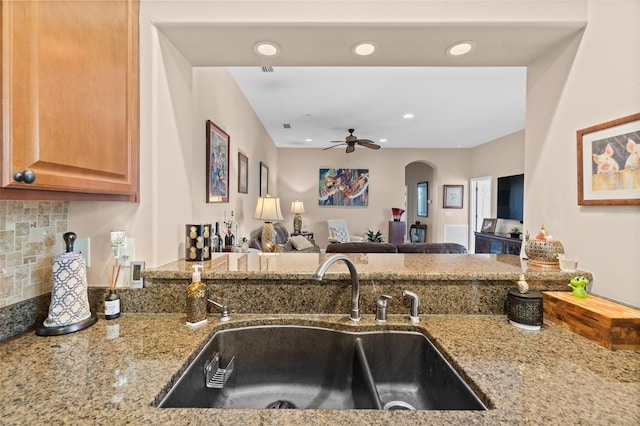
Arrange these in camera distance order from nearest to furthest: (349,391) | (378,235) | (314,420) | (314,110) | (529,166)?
1. (314,420)
2. (349,391)
3. (529,166)
4. (314,110)
5. (378,235)

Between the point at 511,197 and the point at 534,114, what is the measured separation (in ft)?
15.4

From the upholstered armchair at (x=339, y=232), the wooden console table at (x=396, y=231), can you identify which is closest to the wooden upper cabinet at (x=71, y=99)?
the upholstered armchair at (x=339, y=232)

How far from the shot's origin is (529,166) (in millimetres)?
1524

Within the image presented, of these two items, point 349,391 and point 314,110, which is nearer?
point 349,391

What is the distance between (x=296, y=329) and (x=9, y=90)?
1.08 meters

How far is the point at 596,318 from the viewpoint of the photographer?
94 centimetres

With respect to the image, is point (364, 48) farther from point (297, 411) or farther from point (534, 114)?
point (297, 411)

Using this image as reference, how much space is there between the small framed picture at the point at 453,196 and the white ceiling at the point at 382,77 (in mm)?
1069

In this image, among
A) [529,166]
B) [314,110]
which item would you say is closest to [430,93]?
[314,110]

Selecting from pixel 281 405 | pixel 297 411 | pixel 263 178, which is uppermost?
pixel 263 178

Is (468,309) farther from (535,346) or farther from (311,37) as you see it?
(311,37)

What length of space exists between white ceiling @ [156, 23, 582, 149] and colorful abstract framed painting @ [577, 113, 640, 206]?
1.58 ft

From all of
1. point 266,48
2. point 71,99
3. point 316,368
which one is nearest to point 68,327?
point 71,99

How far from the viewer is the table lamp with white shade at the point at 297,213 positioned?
644 cm
